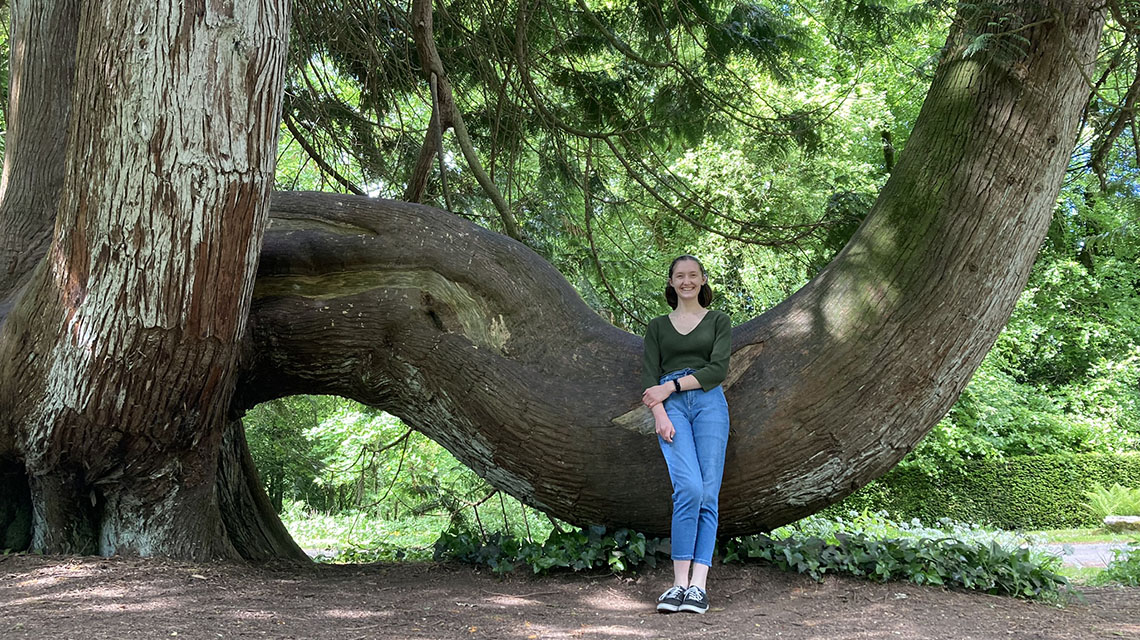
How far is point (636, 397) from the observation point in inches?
176

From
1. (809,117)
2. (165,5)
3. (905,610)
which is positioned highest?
(809,117)

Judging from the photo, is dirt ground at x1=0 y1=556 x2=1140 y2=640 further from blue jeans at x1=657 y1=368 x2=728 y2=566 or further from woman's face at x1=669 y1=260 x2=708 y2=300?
woman's face at x1=669 y1=260 x2=708 y2=300

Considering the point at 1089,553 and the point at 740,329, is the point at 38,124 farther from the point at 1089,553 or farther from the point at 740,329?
the point at 1089,553

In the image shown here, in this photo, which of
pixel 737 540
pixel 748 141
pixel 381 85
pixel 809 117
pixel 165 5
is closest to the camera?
pixel 165 5

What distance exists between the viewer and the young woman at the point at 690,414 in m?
4.05

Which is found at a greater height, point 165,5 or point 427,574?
point 165,5

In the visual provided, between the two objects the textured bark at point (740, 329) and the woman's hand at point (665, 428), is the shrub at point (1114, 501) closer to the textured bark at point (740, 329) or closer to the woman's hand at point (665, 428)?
the textured bark at point (740, 329)

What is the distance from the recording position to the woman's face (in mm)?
4395

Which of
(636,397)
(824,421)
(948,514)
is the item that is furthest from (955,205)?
(948,514)

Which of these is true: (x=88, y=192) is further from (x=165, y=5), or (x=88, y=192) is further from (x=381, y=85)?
(x=381, y=85)

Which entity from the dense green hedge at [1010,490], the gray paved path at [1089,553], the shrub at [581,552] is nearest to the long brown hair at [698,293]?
the shrub at [581,552]

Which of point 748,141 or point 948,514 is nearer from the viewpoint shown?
point 748,141

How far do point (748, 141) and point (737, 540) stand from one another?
4356 mm

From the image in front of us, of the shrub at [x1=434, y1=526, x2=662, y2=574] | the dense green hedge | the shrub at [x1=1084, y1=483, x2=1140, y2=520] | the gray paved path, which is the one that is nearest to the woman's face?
the shrub at [x1=434, y1=526, x2=662, y2=574]
